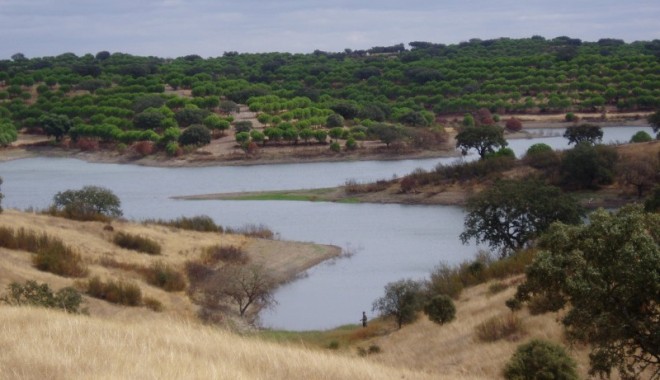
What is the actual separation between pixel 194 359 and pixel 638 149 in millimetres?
46776

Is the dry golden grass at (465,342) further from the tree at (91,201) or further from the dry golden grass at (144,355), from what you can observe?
the tree at (91,201)

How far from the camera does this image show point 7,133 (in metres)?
77.8

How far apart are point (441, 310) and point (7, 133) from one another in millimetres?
66107

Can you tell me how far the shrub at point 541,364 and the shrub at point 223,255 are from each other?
22433mm

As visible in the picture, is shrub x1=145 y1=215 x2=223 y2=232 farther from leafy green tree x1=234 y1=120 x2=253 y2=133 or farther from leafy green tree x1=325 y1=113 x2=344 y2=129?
leafy green tree x1=325 y1=113 x2=344 y2=129

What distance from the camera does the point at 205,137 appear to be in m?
73.5

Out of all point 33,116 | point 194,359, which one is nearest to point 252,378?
point 194,359

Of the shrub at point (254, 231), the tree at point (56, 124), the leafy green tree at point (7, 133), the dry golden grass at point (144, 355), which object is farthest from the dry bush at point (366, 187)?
the dry golden grass at point (144, 355)

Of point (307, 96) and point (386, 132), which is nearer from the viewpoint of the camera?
point (386, 132)

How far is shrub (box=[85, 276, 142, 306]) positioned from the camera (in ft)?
77.7

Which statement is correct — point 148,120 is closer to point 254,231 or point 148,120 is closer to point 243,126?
point 243,126

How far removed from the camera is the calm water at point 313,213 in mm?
30391

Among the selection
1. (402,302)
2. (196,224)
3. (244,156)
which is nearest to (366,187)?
(196,224)

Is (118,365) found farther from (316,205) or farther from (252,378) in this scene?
(316,205)
